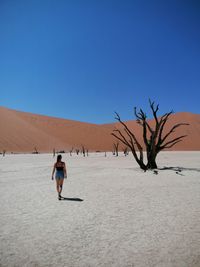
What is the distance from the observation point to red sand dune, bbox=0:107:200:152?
77.9 meters

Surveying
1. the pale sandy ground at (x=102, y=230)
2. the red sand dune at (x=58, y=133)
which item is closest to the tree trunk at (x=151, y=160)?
the pale sandy ground at (x=102, y=230)

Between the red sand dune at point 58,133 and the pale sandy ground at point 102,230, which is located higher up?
the red sand dune at point 58,133

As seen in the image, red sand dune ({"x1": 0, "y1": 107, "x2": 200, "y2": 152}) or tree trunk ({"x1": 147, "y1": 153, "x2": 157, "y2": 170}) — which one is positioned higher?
red sand dune ({"x1": 0, "y1": 107, "x2": 200, "y2": 152})

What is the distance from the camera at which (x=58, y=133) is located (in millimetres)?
97312

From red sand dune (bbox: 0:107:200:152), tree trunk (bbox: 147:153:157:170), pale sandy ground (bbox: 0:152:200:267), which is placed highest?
red sand dune (bbox: 0:107:200:152)

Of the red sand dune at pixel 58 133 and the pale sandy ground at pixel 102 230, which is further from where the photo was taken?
the red sand dune at pixel 58 133

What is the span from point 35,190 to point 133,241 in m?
7.33

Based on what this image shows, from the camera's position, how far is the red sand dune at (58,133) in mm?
77938

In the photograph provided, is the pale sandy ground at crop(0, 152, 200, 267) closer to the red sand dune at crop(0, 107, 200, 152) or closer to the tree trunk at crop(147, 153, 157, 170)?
the tree trunk at crop(147, 153, 157, 170)

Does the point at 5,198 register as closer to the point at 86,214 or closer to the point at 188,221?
the point at 86,214

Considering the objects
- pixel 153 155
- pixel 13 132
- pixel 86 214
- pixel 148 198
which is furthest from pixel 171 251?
pixel 13 132

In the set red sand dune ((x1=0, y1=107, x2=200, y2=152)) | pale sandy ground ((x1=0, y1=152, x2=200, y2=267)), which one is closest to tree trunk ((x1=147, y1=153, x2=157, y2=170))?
pale sandy ground ((x1=0, y1=152, x2=200, y2=267))

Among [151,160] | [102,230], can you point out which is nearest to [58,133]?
[151,160]

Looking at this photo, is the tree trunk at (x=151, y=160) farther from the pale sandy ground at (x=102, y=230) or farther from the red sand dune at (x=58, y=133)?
the red sand dune at (x=58, y=133)
